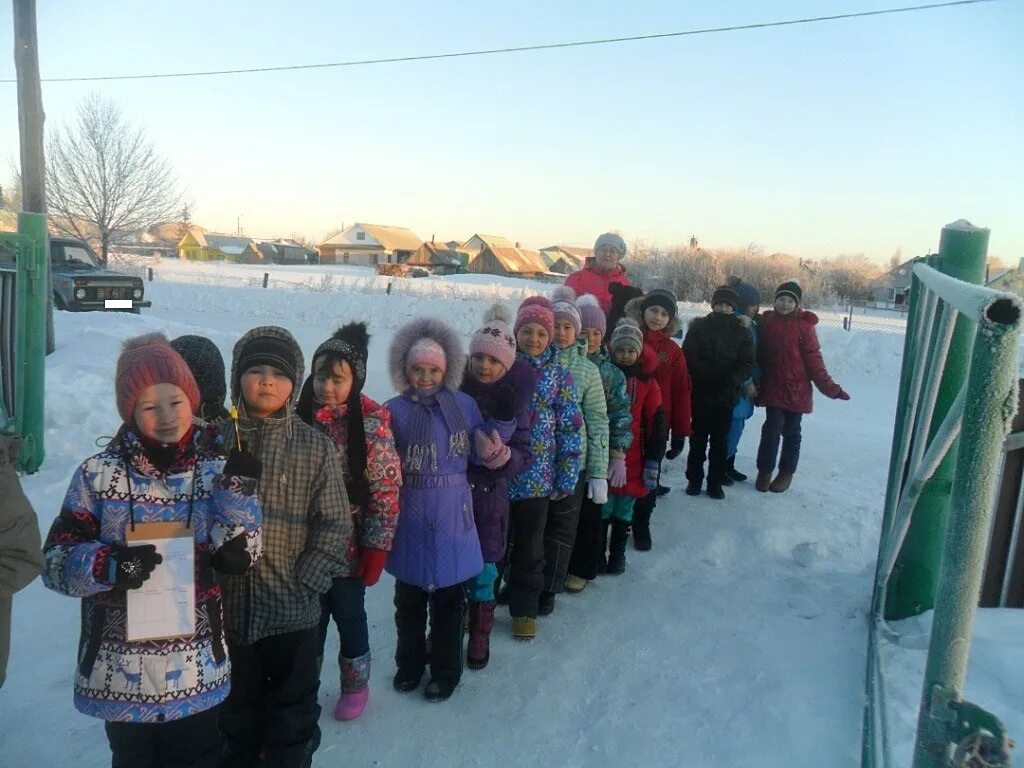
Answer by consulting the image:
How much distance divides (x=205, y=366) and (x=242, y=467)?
1100 millimetres

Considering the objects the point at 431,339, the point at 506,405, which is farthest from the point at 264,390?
the point at 506,405

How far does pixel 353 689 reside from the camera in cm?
294

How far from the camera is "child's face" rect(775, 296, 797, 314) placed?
598cm

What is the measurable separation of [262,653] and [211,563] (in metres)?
0.58

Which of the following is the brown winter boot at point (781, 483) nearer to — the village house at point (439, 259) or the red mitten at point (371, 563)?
the red mitten at point (371, 563)

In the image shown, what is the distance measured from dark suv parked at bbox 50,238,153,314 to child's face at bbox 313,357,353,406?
44.1 feet

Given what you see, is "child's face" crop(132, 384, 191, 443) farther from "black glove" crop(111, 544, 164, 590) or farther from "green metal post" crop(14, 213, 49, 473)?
"green metal post" crop(14, 213, 49, 473)

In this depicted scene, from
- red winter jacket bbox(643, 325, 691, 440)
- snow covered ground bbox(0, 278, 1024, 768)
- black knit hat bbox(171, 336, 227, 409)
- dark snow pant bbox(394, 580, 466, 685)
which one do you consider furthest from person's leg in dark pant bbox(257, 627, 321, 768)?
red winter jacket bbox(643, 325, 691, 440)

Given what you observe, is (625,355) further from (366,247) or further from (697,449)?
(366,247)

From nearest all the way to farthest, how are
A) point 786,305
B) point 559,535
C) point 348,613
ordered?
point 348,613
point 559,535
point 786,305

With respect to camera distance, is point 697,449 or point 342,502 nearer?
point 342,502

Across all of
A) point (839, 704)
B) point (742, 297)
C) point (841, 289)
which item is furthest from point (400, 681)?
point (841, 289)

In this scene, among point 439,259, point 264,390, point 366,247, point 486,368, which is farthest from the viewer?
point 366,247

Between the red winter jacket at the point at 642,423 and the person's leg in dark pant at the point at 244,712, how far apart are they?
2493 mm
